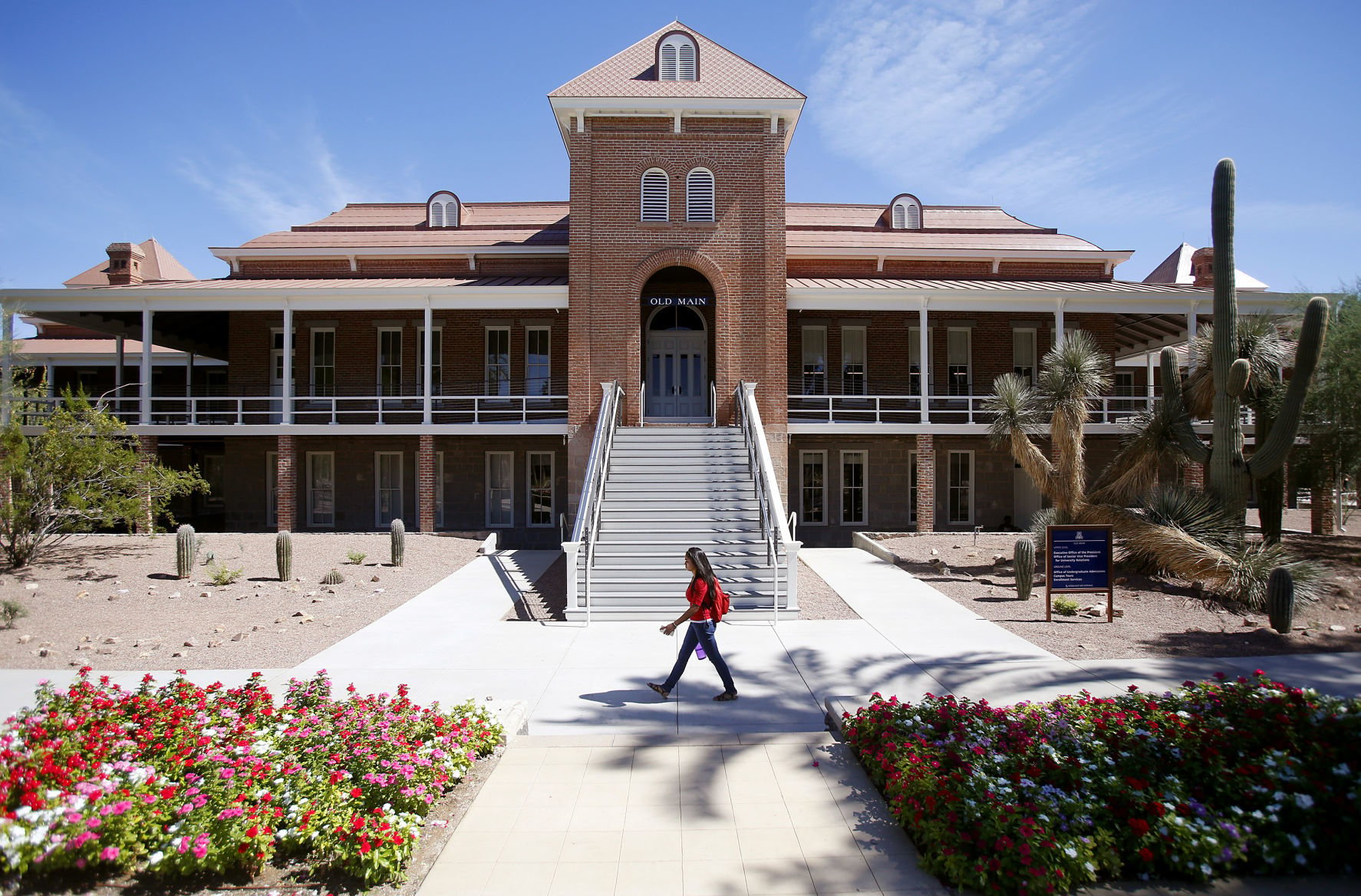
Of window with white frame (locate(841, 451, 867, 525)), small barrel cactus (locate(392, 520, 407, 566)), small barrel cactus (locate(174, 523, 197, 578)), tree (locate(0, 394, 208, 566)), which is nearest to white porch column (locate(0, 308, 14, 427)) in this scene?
tree (locate(0, 394, 208, 566))

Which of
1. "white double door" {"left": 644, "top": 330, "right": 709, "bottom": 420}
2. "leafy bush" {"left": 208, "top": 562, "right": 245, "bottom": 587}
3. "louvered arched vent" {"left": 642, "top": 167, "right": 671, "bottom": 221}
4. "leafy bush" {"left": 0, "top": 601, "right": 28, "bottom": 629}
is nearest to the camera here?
"leafy bush" {"left": 0, "top": 601, "right": 28, "bottom": 629}

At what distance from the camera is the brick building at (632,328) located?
18.9 meters

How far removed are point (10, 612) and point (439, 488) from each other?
11.6 m

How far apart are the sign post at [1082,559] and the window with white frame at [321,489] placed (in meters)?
18.8

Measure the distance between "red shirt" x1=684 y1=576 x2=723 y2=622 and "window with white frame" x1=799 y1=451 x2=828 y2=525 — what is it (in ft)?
47.4

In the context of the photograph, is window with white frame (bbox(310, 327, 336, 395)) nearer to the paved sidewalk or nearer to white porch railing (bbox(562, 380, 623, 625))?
white porch railing (bbox(562, 380, 623, 625))

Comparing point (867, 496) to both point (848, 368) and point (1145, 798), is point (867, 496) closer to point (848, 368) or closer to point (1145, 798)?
point (848, 368)

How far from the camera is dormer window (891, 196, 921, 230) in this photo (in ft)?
83.5

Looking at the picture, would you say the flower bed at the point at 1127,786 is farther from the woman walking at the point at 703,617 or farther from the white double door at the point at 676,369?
the white double door at the point at 676,369

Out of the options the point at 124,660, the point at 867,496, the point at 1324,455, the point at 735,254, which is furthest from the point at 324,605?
the point at 1324,455

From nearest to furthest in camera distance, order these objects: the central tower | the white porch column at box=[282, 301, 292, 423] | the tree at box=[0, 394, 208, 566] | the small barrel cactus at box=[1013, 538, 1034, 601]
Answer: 1. the small barrel cactus at box=[1013, 538, 1034, 601]
2. the tree at box=[0, 394, 208, 566]
3. the central tower
4. the white porch column at box=[282, 301, 292, 423]

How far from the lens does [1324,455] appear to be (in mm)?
16516

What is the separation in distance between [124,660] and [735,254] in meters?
14.7

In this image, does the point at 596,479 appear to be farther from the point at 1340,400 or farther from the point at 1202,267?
the point at 1202,267
